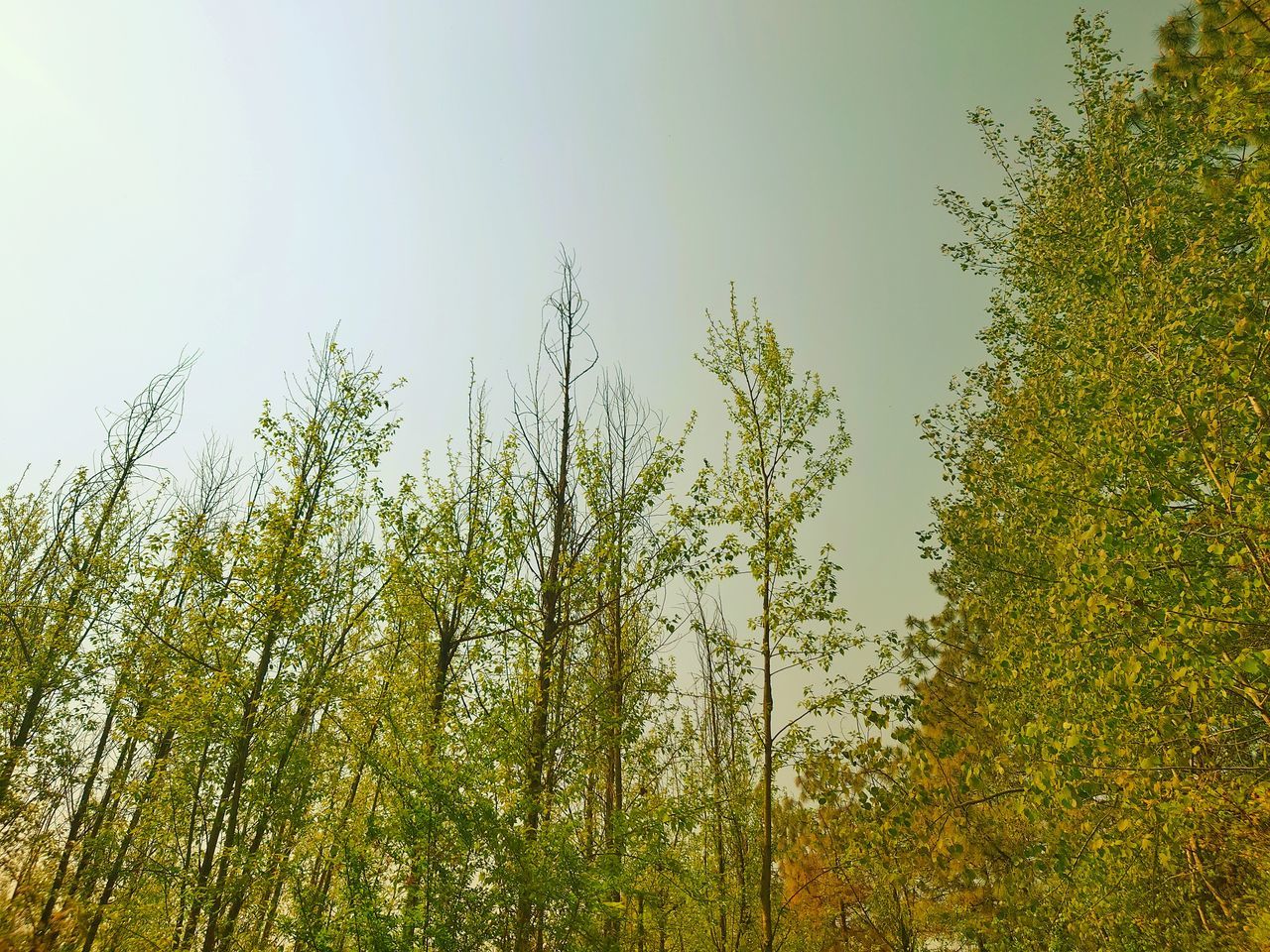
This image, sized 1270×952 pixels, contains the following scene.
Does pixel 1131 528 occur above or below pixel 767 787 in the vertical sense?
above

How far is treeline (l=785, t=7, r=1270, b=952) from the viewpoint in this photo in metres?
4.66

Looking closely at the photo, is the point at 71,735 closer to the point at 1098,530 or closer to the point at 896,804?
the point at 896,804

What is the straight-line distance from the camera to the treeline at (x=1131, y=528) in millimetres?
4660

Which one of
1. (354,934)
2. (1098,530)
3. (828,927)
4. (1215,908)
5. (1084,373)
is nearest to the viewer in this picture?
(1098,530)

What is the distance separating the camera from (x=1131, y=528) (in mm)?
5199

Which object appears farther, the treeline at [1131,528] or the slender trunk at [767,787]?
the slender trunk at [767,787]

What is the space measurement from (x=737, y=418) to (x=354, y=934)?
788 centimetres

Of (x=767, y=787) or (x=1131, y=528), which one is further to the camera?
(x=767, y=787)

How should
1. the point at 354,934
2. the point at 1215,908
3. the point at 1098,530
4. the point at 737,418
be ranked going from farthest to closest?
the point at 737,418 → the point at 1215,908 → the point at 354,934 → the point at 1098,530

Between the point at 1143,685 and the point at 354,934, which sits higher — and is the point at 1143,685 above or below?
above

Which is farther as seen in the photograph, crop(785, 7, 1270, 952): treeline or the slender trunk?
the slender trunk

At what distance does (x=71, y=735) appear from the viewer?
10.6 meters

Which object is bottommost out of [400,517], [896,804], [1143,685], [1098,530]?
[896,804]

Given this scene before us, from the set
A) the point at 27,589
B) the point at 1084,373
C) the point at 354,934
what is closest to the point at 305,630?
the point at 354,934
